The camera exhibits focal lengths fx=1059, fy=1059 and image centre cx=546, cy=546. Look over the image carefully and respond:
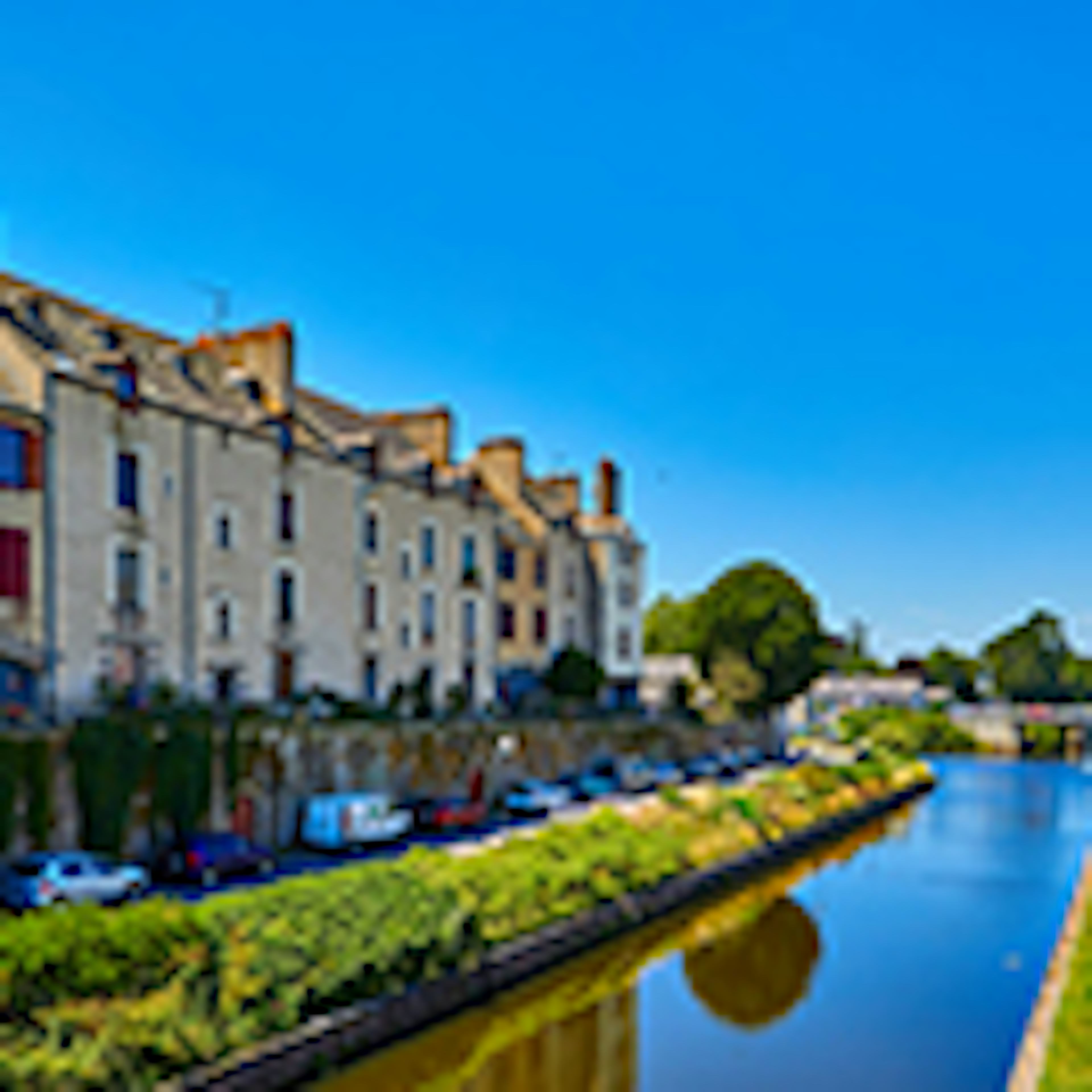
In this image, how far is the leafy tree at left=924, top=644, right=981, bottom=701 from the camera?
476ft

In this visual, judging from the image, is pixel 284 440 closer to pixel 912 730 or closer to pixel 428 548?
pixel 428 548

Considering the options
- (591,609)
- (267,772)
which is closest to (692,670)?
(591,609)

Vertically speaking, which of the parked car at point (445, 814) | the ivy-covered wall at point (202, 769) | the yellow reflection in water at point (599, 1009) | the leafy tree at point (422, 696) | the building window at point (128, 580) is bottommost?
the yellow reflection in water at point (599, 1009)

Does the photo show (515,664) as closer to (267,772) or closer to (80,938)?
(267,772)

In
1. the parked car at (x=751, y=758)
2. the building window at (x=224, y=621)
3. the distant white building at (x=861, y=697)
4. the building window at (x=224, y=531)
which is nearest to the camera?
the building window at (x=224, y=621)

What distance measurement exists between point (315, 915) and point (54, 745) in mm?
10426

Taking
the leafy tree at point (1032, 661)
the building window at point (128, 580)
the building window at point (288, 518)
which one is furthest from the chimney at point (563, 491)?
the leafy tree at point (1032, 661)

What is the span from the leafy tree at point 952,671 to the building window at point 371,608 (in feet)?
390

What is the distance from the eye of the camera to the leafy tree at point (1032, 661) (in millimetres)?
127500

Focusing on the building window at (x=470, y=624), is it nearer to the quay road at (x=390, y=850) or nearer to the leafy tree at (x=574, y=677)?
the leafy tree at (x=574, y=677)

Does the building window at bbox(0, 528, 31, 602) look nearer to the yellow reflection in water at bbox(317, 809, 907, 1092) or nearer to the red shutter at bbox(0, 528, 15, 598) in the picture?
the red shutter at bbox(0, 528, 15, 598)

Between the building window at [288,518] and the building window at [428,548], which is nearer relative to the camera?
the building window at [288,518]

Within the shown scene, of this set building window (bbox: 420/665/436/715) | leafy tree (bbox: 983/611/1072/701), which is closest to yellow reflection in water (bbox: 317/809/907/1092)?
building window (bbox: 420/665/436/715)

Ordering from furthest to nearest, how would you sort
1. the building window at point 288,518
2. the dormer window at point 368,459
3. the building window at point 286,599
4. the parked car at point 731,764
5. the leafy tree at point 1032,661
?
the leafy tree at point 1032,661
the parked car at point 731,764
the dormer window at point 368,459
the building window at point 288,518
the building window at point 286,599
